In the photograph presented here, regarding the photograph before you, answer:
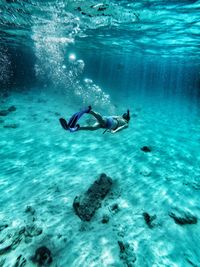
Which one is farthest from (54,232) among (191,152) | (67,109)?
(67,109)

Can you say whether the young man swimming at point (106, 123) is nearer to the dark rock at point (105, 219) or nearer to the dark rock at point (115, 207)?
the dark rock at point (115, 207)

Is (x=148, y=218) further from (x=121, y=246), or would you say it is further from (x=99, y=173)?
(x=99, y=173)

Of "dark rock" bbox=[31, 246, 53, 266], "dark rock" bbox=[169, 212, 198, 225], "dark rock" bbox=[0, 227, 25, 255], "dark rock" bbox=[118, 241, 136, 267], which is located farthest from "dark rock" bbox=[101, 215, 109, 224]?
"dark rock" bbox=[0, 227, 25, 255]

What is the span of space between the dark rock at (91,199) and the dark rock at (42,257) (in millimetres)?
1391

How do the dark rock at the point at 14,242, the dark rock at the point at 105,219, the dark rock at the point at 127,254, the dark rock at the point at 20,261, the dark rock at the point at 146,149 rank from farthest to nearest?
the dark rock at the point at 146,149
the dark rock at the point at 105,219
the dark rock at the point at 14,242
the dark rock at the point at 127,254
the dark rock at the point at 20,261

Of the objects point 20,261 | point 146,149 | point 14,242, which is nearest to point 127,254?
point 20,261

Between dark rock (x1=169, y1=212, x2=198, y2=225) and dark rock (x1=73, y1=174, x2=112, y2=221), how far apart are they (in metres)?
2.23

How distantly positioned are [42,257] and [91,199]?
219cm

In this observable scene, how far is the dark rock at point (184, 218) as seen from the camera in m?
5.92

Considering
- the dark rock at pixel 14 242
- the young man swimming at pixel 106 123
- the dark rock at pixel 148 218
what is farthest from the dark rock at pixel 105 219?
the young man swimming at pixel 106 123

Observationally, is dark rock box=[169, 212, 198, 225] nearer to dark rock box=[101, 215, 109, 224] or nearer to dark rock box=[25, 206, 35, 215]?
dark rock box=[101, 215, 109, 224]

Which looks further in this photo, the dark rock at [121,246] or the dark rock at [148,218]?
the dark rock at [148,218]

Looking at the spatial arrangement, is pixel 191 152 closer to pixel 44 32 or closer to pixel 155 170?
pixel 155 170

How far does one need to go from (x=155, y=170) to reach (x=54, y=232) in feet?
17.9
